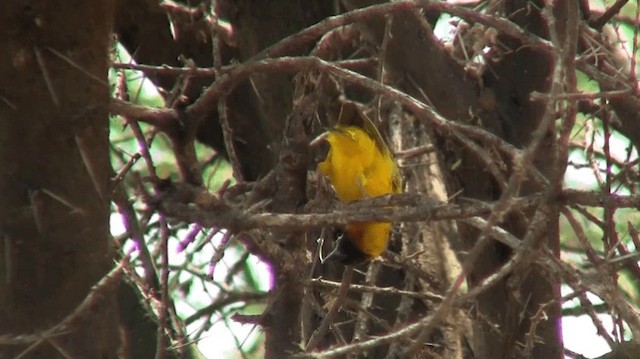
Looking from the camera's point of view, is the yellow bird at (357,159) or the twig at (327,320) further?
the yellow bird at (357,159)

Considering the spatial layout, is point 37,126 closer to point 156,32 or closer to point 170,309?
point 170,309

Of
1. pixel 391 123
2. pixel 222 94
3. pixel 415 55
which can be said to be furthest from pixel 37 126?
pixel 391 123

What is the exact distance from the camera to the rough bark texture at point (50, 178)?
2145mm

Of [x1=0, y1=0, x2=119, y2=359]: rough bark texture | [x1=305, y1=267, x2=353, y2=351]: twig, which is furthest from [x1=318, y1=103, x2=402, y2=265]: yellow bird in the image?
[x1=0, y1=0, x2=119, y2=359]: rough bark texture

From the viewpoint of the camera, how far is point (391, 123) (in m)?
4.35

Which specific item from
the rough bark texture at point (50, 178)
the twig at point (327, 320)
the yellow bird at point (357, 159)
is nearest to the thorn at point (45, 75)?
the rough bark texture at point (50, 178)

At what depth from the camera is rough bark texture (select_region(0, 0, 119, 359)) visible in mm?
2145

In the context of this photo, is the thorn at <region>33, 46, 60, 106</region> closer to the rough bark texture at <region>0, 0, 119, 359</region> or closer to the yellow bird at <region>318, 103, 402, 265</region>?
the rough bark texture at <region>0, 0, 119, 359</region>

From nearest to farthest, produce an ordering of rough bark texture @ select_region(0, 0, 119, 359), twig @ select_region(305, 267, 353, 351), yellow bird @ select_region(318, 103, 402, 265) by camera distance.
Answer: rough bark texture @ select_region(0, 0, 119, 359) → twig @ select_region(305, 267, 353, 351) → yellow bird @ select_region(318, 103, 402, 265)

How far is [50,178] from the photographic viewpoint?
2.17 m

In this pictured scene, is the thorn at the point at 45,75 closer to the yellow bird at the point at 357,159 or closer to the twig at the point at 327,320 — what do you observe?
the twig at the point at 327,320

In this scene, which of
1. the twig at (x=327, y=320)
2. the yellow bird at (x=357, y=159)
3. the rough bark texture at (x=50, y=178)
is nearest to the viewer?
the rough bark texture at (x=50, y=178)

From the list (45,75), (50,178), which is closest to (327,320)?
(50,178)

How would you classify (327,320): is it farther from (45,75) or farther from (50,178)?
(45,75)
